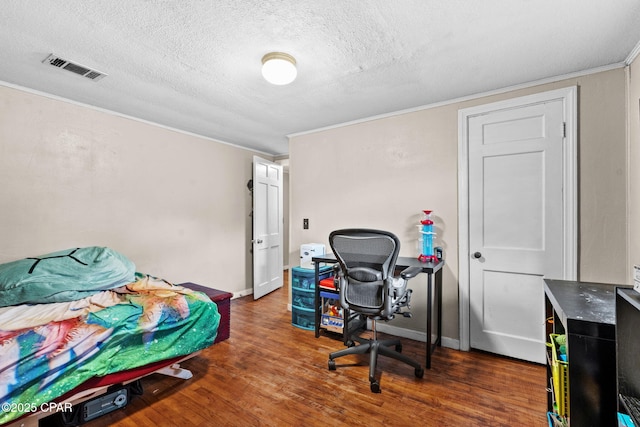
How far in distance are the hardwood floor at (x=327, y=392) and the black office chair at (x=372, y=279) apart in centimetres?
15

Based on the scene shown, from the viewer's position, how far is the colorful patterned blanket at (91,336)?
1.44m

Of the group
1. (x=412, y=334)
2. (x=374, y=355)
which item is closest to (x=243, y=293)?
(x=412, y=334)

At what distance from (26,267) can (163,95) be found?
173 cm

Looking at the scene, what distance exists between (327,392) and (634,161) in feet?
8.75

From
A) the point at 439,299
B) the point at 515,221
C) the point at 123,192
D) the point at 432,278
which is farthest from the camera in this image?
the point at 123,192

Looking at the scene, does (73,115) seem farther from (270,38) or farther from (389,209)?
(389,209)

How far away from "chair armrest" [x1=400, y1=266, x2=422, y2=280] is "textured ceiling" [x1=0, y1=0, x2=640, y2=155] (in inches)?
60.6

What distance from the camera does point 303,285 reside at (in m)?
3.24

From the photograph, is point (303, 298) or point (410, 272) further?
point (303, 298)

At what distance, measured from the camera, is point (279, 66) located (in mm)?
1891

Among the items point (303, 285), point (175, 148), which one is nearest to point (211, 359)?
point (303, 285)

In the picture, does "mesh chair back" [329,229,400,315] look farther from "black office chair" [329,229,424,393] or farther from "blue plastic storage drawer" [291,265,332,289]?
"blue plastic storage drawer" [291,265,332,289]

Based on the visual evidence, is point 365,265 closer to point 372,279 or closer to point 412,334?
point 372,279

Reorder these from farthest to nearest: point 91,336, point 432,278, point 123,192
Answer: point 123,192 → point 432,278 → point 91,336
